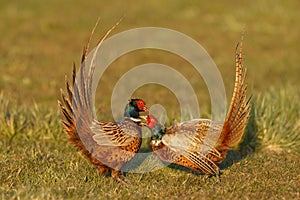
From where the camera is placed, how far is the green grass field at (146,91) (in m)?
5.91

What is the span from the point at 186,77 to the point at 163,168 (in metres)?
6.68

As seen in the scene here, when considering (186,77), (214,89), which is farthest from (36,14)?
(214,89)


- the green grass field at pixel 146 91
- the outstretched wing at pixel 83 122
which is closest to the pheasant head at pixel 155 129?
the outstretched wing at pixel 83 122

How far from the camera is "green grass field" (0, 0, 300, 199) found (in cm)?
591

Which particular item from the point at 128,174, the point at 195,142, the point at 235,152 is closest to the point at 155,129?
the point at 195,142

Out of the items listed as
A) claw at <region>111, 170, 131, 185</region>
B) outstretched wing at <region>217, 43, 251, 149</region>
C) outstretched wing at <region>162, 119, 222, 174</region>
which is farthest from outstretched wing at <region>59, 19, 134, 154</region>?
outstretched wing at <region>217, 43, 251, 149</region>

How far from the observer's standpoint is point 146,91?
38.9ft

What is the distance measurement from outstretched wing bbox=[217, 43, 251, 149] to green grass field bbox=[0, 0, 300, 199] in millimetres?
419

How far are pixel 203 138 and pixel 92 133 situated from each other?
1.27 m

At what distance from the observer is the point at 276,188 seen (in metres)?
5.86

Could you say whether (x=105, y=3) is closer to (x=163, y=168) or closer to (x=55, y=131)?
(x=55, y=131)

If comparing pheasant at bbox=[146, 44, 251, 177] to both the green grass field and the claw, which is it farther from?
the claw

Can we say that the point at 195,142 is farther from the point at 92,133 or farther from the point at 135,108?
the point at 92,133

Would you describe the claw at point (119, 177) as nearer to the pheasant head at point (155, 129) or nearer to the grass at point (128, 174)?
the grass at point (128, 174)
